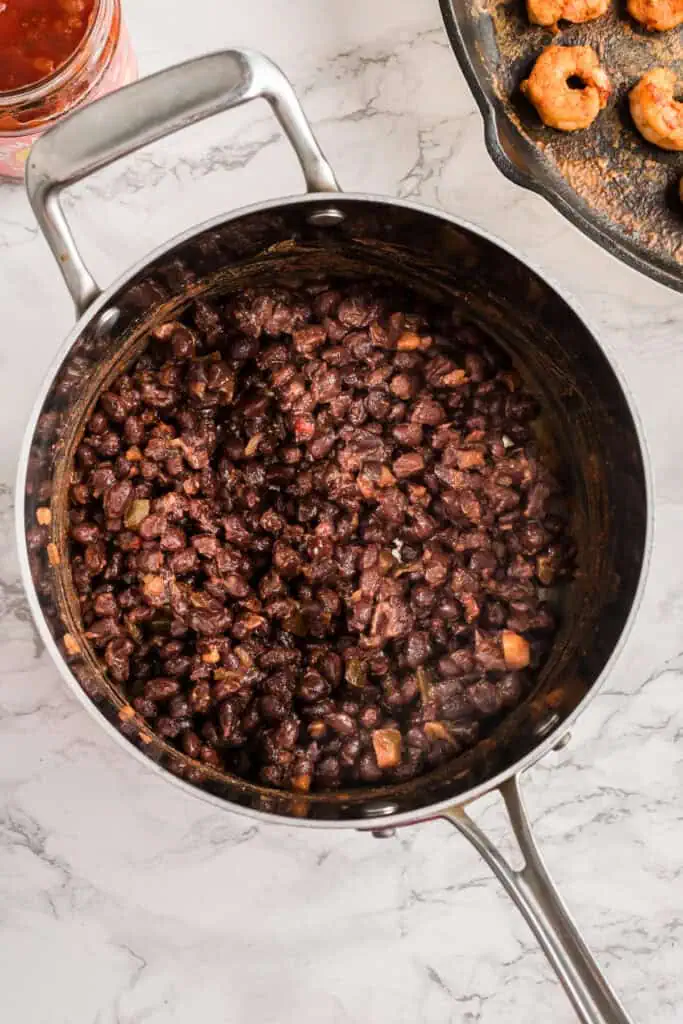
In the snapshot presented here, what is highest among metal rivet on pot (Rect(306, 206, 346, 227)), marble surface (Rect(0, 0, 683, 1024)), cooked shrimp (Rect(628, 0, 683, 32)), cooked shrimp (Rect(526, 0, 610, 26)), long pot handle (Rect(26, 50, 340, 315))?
long pot handle (Rect(26, 50, 340, 315))

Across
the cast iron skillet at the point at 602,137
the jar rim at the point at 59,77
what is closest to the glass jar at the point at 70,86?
the jar rim at the point at 59,77

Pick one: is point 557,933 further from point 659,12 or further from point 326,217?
point 659,12

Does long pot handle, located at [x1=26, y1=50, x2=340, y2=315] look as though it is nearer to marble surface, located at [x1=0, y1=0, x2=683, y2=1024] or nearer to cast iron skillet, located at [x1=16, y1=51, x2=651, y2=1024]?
cast iron skillet, located at [x1=16, y1=51, x2=651, y2=1024]

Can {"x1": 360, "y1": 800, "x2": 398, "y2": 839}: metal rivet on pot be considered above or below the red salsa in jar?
below

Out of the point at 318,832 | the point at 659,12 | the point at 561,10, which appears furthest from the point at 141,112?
Result: the point at 318,832

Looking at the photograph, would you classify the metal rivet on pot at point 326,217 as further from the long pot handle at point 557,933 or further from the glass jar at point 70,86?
the long pot handle at point 557,933

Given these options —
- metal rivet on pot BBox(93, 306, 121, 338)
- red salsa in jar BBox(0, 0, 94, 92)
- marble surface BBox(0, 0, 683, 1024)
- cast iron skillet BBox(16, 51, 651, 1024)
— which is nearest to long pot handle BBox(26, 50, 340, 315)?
cast iron skillet BBox(16, 51, 651, 1024)

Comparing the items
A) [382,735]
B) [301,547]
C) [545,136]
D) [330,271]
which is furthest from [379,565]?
[545,136]
